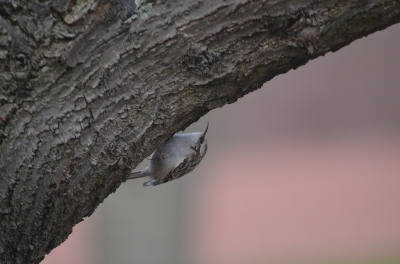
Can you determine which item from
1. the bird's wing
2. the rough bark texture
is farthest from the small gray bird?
the rough bark texture

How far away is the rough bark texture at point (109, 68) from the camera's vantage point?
1.67 meters

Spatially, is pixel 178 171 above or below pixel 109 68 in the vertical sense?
above

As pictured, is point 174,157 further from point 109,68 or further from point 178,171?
point 109,68

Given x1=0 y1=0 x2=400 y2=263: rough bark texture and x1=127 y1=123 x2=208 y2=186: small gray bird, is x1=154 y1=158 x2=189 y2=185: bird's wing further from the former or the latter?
x1=0 y1=0 x2=400 y2=263: rough bark texture

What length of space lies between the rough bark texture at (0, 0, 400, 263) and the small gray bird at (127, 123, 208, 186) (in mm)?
1296

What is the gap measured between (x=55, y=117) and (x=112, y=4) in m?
0.43

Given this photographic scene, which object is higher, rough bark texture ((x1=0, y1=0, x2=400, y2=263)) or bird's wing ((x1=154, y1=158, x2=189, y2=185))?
bird's wing ((x1=154, y1=158, x2=189, y2=185))

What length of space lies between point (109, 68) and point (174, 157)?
1503 mm

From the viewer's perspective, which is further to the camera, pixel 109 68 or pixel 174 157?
pixel 174 157

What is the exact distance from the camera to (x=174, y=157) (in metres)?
3.19

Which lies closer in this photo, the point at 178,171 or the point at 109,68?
the point at 109,68

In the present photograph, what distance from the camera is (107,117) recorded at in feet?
5.89

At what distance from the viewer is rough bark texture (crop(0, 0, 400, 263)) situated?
1668 millimetres

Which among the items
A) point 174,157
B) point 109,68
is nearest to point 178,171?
point 174,157
